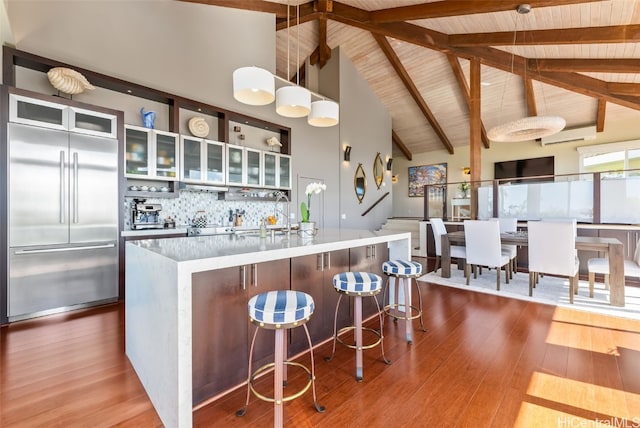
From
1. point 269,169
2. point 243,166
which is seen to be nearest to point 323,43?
point 269,169

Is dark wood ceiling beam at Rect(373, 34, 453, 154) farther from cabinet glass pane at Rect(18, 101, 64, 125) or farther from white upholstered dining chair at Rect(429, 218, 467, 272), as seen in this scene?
cabinet glass pane at Rect(18, 101, 64, 125)

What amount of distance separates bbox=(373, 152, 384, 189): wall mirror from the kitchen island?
706 cm

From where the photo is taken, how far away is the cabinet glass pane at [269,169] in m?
5.52

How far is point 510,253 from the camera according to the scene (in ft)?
14.9

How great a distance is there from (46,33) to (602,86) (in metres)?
9.78

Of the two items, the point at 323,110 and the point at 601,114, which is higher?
the point at 601,114

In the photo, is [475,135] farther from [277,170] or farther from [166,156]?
[166,156]

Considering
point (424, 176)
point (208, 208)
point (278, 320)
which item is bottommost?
point (278, 320)

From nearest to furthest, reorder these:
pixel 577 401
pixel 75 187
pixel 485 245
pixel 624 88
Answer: pixel 577 401 < pixel 75 187 < pixel 485 245 < pixel 624 88

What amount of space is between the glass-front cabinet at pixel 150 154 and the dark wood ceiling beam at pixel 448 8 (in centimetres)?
457

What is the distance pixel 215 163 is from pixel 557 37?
599 cm

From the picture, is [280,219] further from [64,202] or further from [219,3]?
[219,3]

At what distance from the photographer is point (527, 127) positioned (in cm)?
462

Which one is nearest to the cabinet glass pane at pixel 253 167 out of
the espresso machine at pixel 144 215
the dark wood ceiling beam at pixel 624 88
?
the espresso machine at pixel 144 215
